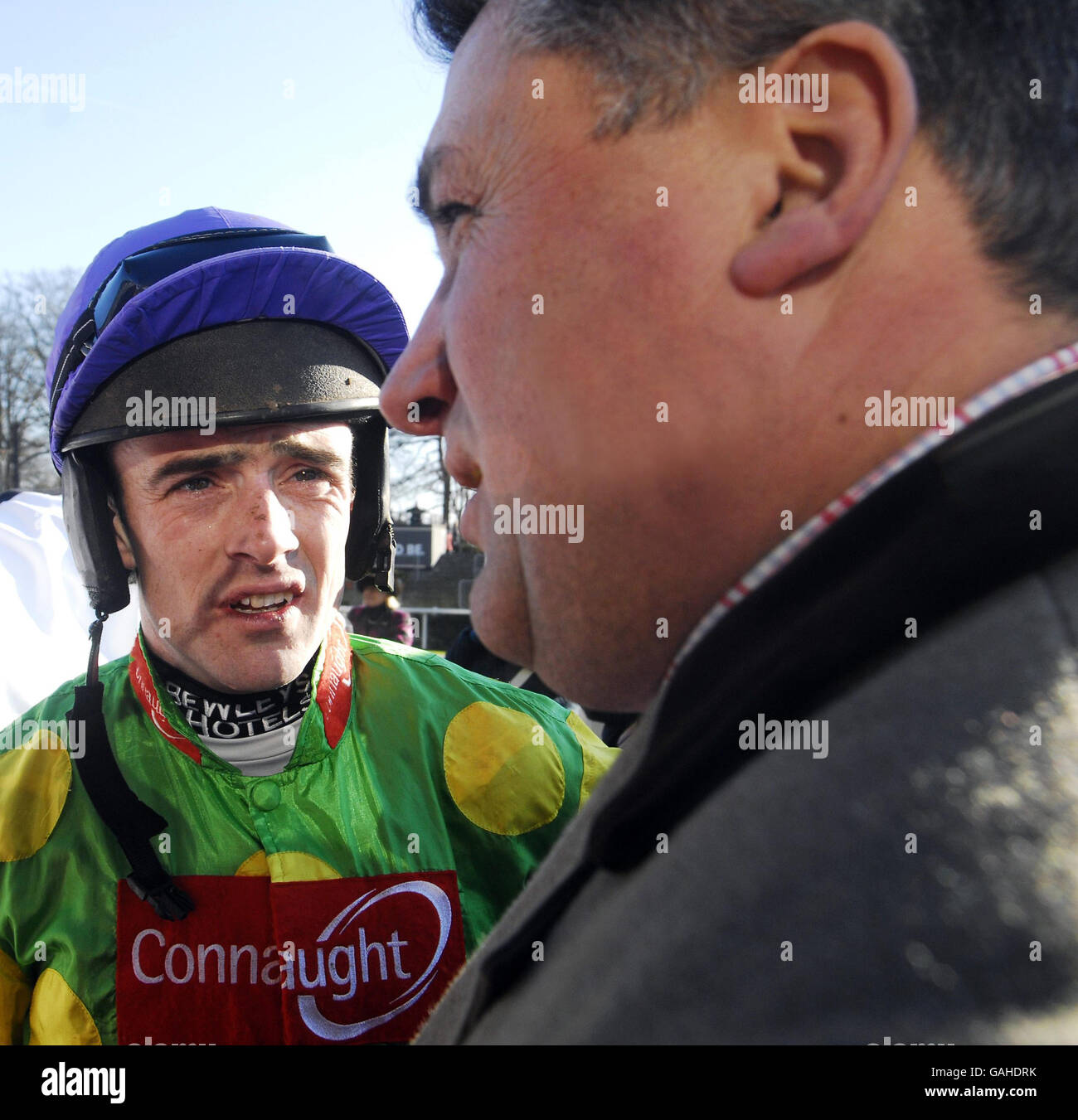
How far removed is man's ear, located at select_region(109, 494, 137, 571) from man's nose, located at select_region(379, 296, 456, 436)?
1.40 m

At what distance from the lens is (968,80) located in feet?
2.64

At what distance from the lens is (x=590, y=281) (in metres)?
0.86

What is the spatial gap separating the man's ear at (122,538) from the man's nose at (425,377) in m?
1.40

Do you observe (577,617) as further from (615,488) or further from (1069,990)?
(1069,990)

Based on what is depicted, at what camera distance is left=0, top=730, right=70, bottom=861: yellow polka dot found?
74.5 inches

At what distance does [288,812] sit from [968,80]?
6.10ft

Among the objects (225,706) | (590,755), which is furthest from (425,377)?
(590,755)
